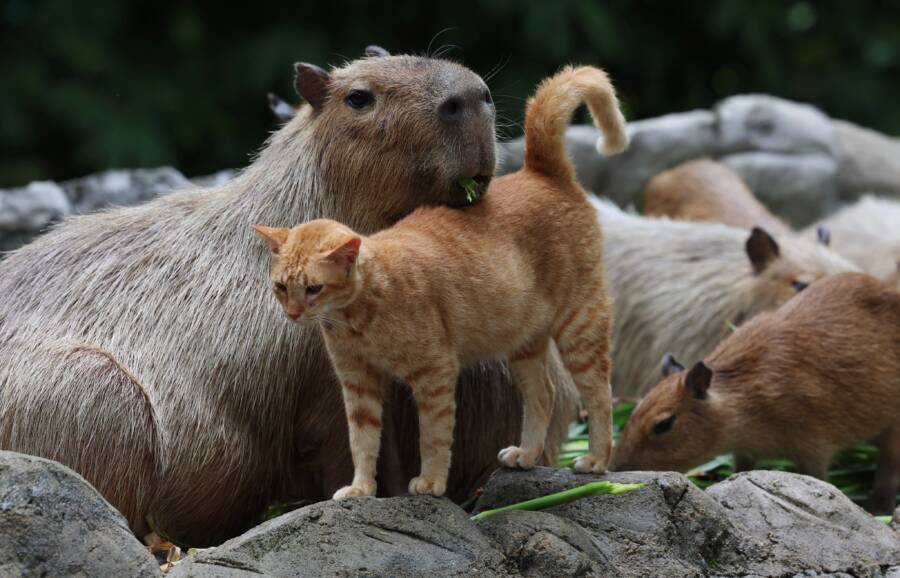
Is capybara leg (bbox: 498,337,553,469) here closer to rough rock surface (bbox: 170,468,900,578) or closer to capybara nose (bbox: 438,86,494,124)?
rough rock surface (bbox: 170,468,900,578)

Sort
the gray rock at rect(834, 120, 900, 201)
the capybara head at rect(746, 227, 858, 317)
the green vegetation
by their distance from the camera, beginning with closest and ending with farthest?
1. the green vegetation
2. the capybara head at rect(746, 227, 858, 317)
3. the gray rock at rect(834, 120, 900, 201)

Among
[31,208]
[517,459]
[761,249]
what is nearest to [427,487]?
[517,459]

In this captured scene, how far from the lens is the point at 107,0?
854 cm

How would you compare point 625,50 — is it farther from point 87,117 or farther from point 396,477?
point 396,477

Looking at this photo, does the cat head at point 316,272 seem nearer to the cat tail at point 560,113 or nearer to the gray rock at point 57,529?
the gray rock at point 57,529

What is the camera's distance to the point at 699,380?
14.2ft

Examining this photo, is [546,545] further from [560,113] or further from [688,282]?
[688,282]

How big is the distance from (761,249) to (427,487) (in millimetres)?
3151

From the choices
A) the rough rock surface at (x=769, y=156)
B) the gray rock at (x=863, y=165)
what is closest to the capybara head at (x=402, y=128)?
the rough rock surface at (x=769, y=156)

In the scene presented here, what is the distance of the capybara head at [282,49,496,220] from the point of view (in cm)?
359

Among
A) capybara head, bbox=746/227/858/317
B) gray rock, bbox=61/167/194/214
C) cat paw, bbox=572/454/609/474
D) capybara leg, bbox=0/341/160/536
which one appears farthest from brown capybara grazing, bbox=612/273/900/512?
gray rock, bbox=61/167/194/214

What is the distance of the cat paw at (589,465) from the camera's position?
3.45m

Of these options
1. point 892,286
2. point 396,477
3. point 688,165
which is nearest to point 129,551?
point 396,477

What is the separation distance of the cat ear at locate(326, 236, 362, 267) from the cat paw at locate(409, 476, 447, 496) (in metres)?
0.59
